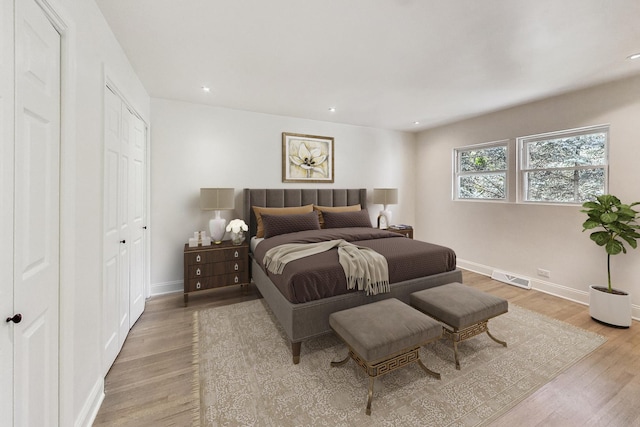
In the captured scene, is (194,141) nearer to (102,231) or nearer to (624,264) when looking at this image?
(102,231)

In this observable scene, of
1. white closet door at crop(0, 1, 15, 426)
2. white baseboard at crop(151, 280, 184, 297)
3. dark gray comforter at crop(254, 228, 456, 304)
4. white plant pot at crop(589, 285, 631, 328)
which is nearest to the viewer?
white closet door at crop(0, 1, 15, 426)

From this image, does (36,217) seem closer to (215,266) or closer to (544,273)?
(215,266)

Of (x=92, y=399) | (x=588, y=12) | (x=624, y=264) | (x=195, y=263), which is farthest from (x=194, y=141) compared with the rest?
(x=624, y=264)

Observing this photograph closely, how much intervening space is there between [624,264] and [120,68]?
5.37 m

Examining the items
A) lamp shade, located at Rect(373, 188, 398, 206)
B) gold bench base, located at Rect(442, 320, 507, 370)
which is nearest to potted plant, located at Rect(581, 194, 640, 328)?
gold bench base, located at Rect(442, 320, 507, 370)

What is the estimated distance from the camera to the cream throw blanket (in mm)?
2262

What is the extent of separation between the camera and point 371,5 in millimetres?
1715

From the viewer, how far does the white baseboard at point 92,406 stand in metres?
1.40

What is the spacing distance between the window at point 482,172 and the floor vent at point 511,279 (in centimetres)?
116

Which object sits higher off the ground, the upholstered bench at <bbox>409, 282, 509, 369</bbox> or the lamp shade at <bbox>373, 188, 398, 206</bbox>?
the lamp shade at <bbox>373, 188, 398, 206</bbox>

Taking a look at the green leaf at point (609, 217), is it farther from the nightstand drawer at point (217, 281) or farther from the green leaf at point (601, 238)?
the nightstand drawer at point (217, 281)

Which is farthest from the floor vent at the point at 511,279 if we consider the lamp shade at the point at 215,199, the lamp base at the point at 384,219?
the lamp shade at the point at 215,199

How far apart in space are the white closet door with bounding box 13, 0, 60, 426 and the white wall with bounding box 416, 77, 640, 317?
481cm

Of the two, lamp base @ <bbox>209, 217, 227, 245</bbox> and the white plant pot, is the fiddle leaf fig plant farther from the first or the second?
lamp base @ <bbox>209, 217, 227, 245</bbox>
